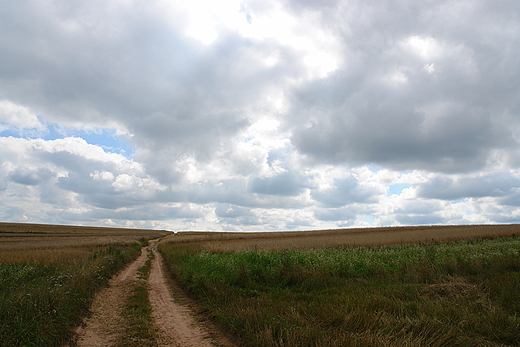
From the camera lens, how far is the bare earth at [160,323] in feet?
24.4

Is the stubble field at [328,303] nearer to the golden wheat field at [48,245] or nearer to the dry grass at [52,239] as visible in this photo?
the golden wheat field at [48,245]

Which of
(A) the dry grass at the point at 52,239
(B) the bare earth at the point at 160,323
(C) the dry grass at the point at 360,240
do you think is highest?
(C) the dry grass at the point at 360,240

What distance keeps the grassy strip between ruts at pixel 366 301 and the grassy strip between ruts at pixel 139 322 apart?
201 cm

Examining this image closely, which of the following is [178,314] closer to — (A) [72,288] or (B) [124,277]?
(A) [72,288]

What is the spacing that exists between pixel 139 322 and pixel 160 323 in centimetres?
63

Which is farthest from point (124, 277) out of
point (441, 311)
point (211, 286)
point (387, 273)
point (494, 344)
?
point (494, 344)

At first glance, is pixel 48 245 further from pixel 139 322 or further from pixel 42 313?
pixel 139 322

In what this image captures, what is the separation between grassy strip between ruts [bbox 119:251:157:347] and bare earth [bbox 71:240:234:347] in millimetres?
191

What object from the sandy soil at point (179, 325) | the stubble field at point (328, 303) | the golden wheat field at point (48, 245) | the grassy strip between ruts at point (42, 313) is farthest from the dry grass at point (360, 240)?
the grassy strip between ruts at point (42, 313)

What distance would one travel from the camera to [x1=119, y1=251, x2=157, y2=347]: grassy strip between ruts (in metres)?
7.21

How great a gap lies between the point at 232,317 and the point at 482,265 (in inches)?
504

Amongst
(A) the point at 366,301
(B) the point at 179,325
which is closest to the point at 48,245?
(B) the point at 179,325

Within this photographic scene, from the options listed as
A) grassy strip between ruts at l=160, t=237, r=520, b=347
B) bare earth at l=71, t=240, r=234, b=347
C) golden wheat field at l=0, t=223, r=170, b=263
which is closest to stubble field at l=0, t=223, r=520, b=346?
grassy strip between ruts at l=160, t=237, r=520, b=347

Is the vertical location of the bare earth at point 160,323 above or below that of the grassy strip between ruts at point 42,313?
below
